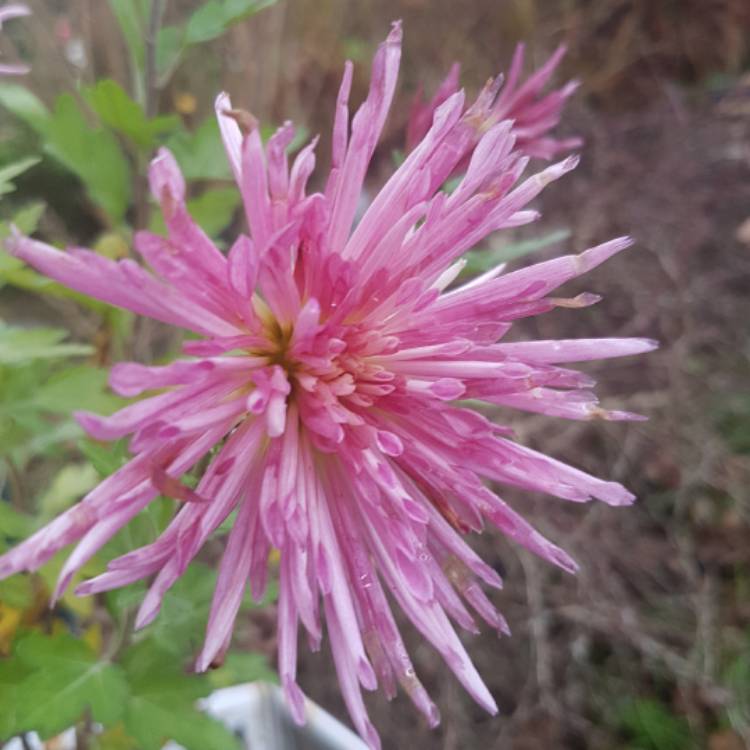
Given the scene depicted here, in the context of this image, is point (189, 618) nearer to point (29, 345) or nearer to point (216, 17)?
point (29, 345)

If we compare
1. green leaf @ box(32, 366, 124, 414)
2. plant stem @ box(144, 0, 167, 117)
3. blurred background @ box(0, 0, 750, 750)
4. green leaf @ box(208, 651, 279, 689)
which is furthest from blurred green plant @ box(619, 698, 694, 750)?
plant stem @ box(144, 0, 167, 117)

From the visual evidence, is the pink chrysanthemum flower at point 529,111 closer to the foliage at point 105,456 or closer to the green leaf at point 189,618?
the foliage at point 105,456

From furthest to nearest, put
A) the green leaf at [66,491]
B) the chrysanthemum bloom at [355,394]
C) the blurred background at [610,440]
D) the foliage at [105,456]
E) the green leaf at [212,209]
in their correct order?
1. the blurred background at [610,440]
2. the green leaf at [66,491]
3. the green leaf at [212,209]
4. the foliage at [105,456]
5. the chrysanthemum bloom at [355,394]

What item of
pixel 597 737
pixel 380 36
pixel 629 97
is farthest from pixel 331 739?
pixel 629 97

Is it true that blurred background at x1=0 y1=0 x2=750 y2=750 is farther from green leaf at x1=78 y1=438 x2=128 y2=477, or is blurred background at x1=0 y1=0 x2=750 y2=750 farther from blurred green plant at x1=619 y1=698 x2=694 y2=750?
green leaf at x1=78 y1=438 x2=128 y2=477

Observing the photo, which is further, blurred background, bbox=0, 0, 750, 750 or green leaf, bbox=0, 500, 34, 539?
blurred background, bbox=0, 0, 750, 750

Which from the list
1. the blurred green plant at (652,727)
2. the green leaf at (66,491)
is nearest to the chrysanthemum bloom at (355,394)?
the green leaf at (66,491)
